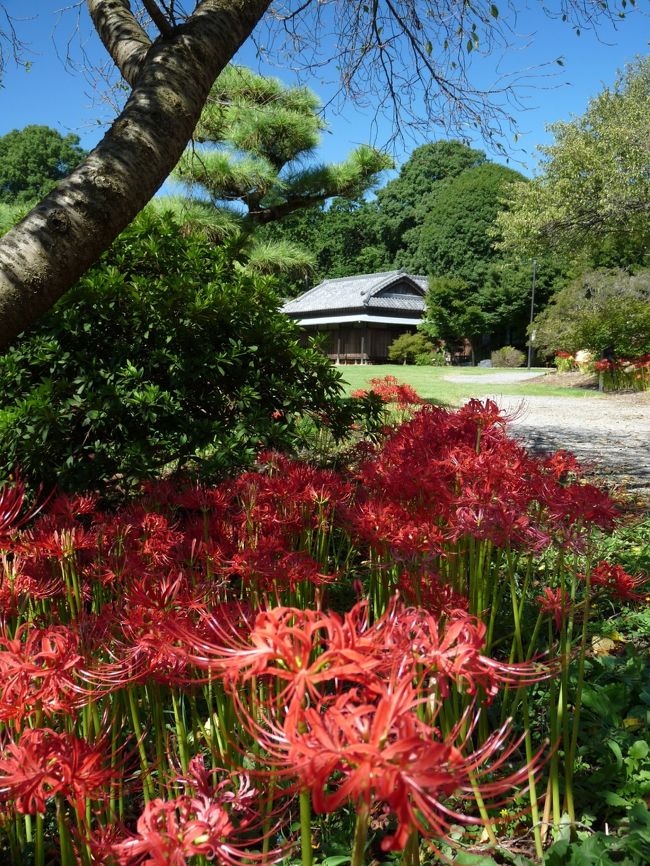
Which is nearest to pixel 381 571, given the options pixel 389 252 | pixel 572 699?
pixel 572 699

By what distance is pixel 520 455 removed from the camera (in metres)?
2.24

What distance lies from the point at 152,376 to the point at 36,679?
10.3 ft

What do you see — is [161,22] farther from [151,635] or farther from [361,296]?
[361,296]

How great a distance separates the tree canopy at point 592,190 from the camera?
61.5 feet

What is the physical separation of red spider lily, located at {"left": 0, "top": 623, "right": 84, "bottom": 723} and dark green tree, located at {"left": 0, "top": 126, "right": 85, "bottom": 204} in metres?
59.1

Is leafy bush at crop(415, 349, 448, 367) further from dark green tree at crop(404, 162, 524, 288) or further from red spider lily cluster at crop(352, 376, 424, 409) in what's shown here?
red spider lily cluster at crop(352, 376, 424, 409)

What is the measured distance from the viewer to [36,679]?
1.03 m

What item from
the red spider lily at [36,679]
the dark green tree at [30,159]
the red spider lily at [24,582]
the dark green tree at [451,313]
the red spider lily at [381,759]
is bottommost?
the red spider lily at [24,582]

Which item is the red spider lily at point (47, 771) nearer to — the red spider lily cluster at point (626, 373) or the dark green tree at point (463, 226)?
the red spider lily cluster at point (626, 373)

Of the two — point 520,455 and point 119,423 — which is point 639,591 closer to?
point 520,455

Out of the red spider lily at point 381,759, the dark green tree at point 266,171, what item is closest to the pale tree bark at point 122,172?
the red spider lily at point 381,759

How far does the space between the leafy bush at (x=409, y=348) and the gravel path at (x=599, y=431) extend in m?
22.3

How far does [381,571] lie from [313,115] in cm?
1333

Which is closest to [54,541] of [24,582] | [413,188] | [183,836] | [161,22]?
[24,582]
